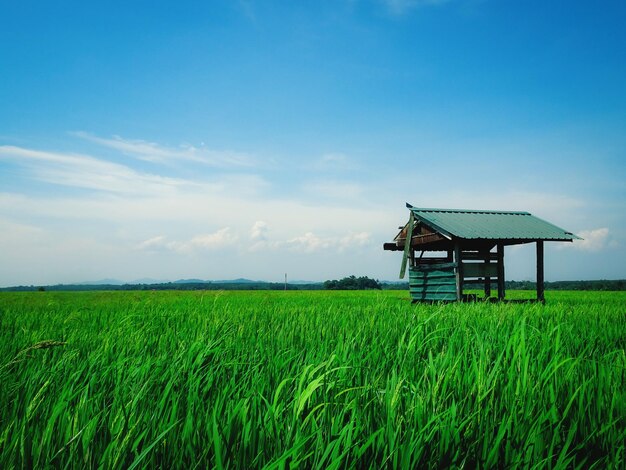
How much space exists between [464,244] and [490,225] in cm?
164

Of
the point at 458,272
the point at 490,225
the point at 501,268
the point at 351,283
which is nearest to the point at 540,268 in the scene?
the point at 501,268

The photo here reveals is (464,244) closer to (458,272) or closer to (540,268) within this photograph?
(458,272)

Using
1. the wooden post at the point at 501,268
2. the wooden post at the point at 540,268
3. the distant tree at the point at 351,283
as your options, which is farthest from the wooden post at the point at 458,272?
the distant tree at the point at 351,283

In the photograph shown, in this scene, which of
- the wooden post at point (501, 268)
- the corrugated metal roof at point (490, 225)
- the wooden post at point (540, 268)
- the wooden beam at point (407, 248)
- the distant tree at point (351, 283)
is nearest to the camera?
the corrugated metal roof at point (490, 225)

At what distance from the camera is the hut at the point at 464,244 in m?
13.9

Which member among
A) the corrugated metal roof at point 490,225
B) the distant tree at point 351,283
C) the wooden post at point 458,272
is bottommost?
the distant tree at point 351,283

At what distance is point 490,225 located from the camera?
15.1 meters

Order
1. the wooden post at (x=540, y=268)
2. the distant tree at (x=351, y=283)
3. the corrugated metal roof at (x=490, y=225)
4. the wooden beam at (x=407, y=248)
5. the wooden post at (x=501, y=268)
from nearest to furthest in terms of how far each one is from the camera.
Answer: the corrugated metal roof at (x=490, y=225), the wooden post at (x=501, y=268), the wooden post at (x=540, y=268), the wooden beam at (x=407, y=248), the distant tree at (x=351, y=283)

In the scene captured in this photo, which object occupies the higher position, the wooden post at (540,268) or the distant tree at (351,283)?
the wooden post at (540,268)

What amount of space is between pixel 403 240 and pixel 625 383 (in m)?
15.4

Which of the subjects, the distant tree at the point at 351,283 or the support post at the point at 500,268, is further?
the distant tree at the point at 351,283

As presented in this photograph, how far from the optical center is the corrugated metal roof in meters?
13.7

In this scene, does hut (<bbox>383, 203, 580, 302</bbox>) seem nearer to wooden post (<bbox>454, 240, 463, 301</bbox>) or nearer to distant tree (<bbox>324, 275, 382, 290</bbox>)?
wooden post (<bbox>454, 240, 463, 301</bbox>)

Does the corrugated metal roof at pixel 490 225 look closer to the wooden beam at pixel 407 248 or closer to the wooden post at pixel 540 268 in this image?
the wooden beam at pixel 407 248
